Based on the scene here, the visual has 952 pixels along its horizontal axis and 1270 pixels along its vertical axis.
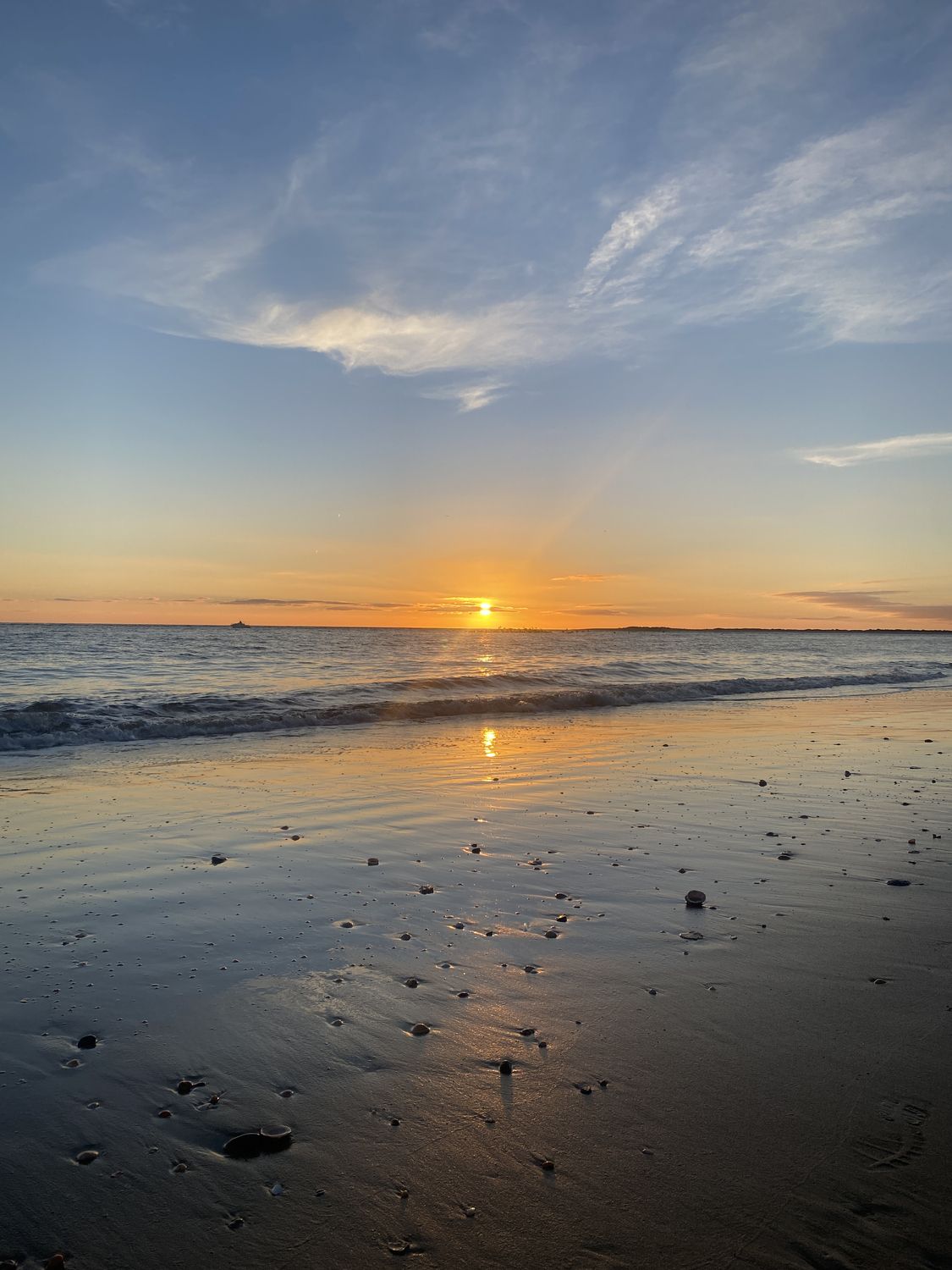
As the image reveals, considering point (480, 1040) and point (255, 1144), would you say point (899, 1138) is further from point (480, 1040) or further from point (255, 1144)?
point (255, 1144)

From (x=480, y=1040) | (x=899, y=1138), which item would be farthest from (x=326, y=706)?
(x=899, y=1138)

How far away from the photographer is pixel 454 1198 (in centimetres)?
292

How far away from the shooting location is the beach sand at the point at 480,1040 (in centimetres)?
280

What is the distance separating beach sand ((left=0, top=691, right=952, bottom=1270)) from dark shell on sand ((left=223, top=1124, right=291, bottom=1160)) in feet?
0.16

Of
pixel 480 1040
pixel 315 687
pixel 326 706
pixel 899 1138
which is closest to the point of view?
pixel 899 1138

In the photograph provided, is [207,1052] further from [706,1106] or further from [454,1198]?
[706,1106]

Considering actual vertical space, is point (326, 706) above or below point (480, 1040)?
below

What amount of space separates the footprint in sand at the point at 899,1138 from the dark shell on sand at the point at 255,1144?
234 cm

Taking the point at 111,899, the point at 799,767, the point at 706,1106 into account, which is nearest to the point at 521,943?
the point at 706,1106

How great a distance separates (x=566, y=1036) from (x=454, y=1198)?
4.19 feet

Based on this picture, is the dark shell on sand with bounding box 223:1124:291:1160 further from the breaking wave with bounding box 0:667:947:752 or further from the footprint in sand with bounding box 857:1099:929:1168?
the breaking wave with bounding box 0:667:947:752

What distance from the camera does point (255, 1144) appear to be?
3.21m

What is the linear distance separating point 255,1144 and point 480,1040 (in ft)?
4.11

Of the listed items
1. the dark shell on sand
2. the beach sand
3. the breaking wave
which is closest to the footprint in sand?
the beach sand
